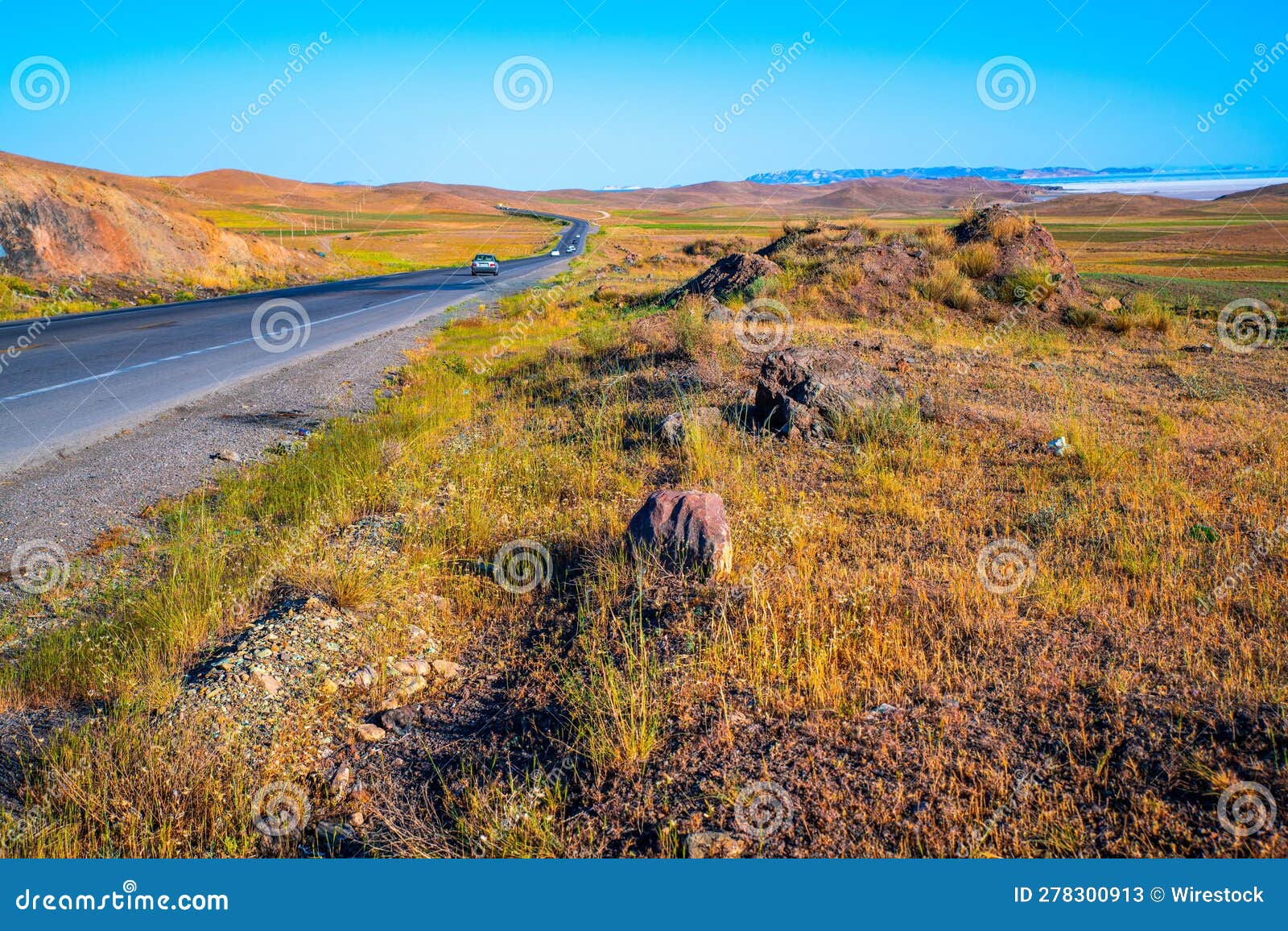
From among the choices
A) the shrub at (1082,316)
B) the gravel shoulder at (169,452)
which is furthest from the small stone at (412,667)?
the shrub at (1082,316)

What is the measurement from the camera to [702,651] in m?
3.64

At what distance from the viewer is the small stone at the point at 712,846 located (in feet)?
8.33

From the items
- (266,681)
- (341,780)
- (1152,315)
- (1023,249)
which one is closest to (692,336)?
(266,681)

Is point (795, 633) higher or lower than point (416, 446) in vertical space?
lower

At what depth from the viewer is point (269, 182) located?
637 ft

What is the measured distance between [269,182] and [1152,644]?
225m

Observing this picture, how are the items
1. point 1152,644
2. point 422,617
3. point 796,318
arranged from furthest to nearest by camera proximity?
point 796,318 → point 422,617 → point 1152,644

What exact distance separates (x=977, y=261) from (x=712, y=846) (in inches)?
619

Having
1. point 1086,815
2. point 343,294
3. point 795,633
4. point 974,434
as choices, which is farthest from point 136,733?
point 343,294

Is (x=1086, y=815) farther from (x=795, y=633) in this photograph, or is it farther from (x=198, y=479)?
(x=198, y=479)

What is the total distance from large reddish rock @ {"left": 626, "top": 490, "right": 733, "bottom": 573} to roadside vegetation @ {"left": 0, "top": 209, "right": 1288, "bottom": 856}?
0.55ft

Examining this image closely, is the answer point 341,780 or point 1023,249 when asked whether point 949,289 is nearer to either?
point 1023,249

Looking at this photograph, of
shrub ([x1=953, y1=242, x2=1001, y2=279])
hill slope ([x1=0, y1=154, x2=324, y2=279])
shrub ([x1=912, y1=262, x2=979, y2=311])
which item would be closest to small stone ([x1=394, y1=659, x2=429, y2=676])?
shrub ([x1=912, y1=262, x2=979, y2=311])

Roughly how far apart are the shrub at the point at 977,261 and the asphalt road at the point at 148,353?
481 inches
